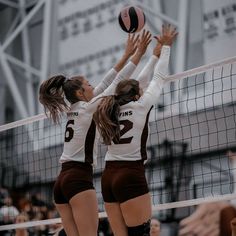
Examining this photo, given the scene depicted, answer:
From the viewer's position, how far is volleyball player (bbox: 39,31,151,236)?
174 inches

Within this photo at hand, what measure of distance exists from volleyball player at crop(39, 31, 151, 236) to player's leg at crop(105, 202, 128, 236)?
0.64 feet

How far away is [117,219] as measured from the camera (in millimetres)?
4223

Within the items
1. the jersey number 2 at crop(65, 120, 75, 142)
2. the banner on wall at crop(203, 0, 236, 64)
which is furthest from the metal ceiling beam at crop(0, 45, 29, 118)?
the jersey number 2 at crop(65, 120, 75, 142)

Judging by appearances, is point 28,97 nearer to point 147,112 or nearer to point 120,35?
point 120,35

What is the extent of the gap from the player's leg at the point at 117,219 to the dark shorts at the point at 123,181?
5 cm

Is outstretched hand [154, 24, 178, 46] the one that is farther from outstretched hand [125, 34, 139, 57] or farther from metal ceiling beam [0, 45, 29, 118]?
metal ceiling beam [0, 45, 29, 118]

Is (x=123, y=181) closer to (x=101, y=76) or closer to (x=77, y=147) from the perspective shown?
(x=77, y=147)

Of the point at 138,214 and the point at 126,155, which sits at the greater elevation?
the point at 126,155

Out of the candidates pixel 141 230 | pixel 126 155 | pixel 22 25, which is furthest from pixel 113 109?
pixel 22 25

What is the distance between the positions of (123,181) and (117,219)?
1.00ft

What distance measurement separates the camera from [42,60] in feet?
52.2

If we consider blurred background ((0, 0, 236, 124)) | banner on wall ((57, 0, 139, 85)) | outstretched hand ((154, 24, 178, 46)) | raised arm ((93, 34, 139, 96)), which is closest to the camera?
outstretched hand ((154, 24, 178, 46))

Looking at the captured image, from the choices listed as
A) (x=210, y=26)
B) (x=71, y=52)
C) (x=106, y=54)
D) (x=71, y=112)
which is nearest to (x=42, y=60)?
(x=71, y=52)

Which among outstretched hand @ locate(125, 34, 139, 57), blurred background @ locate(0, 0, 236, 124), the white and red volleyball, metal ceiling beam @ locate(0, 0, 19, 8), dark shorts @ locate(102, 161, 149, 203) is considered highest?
metal ceiling beam @ locate(0, 0, 19, 8)
